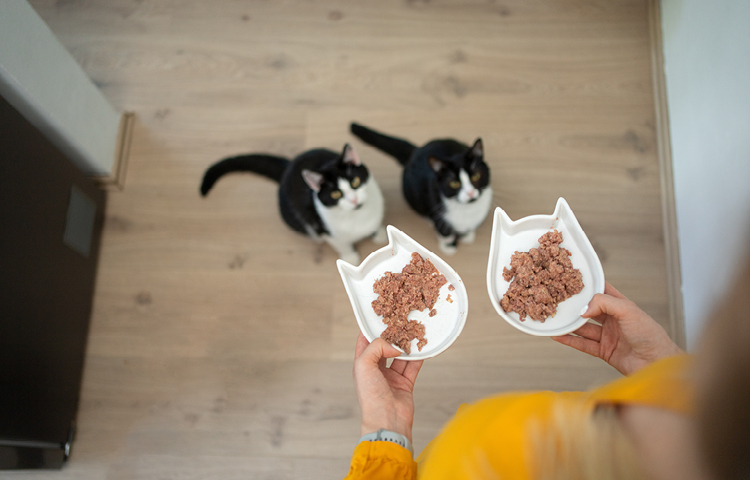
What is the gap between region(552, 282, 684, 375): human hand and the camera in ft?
3.16

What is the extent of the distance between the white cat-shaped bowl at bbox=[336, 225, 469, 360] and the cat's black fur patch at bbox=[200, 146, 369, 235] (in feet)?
0.96

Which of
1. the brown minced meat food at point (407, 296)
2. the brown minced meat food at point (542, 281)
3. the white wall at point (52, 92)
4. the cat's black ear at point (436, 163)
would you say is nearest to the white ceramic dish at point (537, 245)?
the brown minced meat food at point (542, 281)

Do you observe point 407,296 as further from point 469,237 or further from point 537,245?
point 469,237

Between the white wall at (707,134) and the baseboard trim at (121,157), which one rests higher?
the white wall at (707,134)

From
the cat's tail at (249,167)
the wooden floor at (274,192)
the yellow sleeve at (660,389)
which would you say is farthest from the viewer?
the cat's tail at (249,167)

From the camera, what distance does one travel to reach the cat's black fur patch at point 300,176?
1.31 meters

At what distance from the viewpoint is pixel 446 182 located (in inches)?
51.7

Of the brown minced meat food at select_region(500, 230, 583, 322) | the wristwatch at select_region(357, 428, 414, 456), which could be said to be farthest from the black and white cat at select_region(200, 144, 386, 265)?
the wristwatch at select_region(357, 428, 414, 456)

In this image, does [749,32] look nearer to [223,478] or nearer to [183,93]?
[183,93]

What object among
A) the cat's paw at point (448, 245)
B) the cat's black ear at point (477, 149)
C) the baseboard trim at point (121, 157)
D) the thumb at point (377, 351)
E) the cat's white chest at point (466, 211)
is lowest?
the baseboard trim at point (121, 157)

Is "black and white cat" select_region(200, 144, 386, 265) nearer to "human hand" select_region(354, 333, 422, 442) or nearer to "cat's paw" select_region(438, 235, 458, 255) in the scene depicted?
"cat's paw" select_region(438, 235, 458, 255)

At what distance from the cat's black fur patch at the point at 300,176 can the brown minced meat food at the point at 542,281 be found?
23.3 inches

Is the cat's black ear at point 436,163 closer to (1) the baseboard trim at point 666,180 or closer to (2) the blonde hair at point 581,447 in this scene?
(2) the blonde hair at point 581,447

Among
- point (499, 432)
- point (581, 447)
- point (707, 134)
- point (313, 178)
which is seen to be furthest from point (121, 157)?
point (707, 134)
